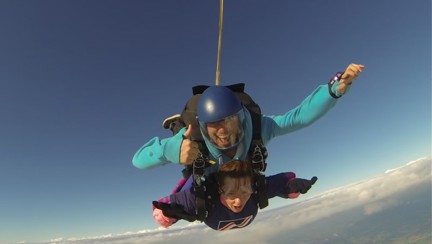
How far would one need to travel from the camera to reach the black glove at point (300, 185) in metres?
3.24

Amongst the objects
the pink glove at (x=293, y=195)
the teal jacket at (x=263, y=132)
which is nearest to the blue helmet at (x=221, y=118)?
the teal jacket at (x=263, y=132)

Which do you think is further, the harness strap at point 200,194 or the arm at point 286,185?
the arm at point 286,185

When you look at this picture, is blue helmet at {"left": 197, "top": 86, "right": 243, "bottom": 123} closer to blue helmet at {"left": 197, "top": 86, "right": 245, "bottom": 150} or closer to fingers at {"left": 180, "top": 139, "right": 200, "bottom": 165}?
blue helmet at {"left": 197, "top": 86, "right": 245, "bottom": 150}

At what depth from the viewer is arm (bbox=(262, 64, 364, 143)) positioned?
8.09ft

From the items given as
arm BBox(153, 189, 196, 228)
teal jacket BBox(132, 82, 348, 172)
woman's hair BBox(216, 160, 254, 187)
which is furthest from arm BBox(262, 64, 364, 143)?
arm BBox(153, 189, 196, 228)

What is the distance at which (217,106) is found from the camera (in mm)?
2562

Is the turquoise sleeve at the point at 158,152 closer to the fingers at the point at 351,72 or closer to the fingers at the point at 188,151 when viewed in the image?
the fingers at the point at 188,151

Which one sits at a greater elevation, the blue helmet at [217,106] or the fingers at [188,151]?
the blue helmet at [217,106]

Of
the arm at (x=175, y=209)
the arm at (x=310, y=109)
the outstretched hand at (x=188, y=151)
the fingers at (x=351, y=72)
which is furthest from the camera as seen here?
the arm at (x=175, y=209)

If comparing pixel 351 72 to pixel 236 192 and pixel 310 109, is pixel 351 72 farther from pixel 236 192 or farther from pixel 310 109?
pixel 236 192

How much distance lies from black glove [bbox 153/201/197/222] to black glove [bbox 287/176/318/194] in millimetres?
1128

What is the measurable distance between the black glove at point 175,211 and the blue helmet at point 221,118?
2.77 ft

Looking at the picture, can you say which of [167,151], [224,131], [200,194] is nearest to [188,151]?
[167,151]

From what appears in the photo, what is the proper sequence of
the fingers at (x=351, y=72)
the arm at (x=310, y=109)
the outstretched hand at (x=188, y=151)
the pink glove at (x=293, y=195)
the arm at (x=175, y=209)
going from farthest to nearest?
the pink glove at (x=293, y=195) → the arm at (x=175, y=209) → the outstretched hand at (x=188, y=151) → the arm at (x=310, y=109) → the fingers at (x=351, y=72)
